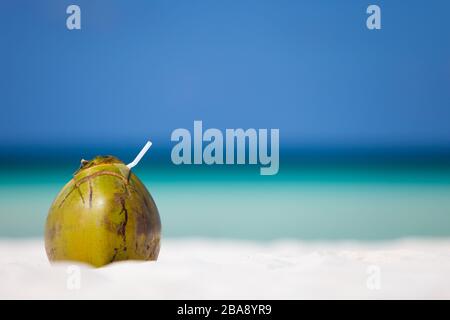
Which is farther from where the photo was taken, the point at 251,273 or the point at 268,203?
the point at 268,203

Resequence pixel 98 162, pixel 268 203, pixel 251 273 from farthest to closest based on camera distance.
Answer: pixel 268 203
pixel 251 273
pixel 98 162

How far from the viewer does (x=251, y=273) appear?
222cm

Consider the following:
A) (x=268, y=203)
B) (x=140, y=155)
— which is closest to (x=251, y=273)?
(x=268, y=203)

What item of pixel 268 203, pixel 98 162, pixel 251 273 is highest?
pixel 98 162

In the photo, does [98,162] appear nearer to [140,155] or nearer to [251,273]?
[140,155]

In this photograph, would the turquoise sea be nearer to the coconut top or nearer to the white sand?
the white sand

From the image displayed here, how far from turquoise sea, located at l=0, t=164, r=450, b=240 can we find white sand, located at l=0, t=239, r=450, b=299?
0.17 ft

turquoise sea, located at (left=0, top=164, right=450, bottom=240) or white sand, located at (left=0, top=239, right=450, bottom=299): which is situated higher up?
turquoise sea, located at (left=0, top=164, right=450, bottom=240)

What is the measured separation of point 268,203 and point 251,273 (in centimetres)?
30

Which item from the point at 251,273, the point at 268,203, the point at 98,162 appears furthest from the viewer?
the point at 268,203

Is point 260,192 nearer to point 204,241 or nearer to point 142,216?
point 204,241

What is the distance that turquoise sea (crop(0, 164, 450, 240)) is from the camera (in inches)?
91.0

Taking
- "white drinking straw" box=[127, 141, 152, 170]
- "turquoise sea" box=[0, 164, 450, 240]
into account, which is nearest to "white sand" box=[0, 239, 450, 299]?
"turquoise sea" box=[0, 164, 450, 240]
